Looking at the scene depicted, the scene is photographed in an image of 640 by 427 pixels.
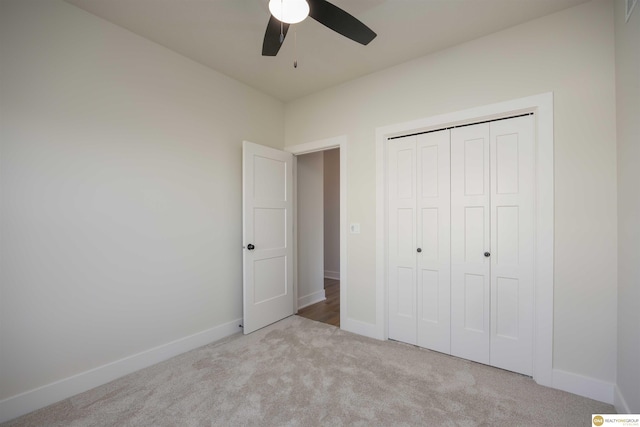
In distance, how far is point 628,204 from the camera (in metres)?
1.61

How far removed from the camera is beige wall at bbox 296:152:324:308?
381 centimetres

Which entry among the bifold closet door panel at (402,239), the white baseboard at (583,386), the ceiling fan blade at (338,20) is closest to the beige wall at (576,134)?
the white baseboard at (583,386)

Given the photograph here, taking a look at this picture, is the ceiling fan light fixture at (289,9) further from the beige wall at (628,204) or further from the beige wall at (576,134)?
the beige wall at (628,204)

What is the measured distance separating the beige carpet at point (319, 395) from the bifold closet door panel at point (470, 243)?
0.75 ft

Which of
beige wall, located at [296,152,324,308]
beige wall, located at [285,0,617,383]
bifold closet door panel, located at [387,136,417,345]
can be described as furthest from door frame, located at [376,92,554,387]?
beige wall, located at [296,152,324,308]

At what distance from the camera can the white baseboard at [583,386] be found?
1.80 meters

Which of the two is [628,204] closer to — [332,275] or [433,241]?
[433,241]

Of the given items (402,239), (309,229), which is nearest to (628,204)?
(402,239)

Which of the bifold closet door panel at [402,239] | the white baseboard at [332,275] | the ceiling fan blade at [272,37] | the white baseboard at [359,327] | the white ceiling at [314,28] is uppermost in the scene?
the white ceiling at [314,28]

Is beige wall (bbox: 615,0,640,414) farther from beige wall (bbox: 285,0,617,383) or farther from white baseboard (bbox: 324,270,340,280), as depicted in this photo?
white baseboard (bbox: 324,270,340,280)

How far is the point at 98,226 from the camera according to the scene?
Answer: 6.71ft

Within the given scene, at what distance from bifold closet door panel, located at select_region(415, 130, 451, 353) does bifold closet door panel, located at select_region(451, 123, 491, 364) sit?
0.17 ft

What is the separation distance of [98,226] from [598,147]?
3.60 metres

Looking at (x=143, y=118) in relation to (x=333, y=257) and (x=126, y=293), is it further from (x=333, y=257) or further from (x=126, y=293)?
(x=333, y=257)
